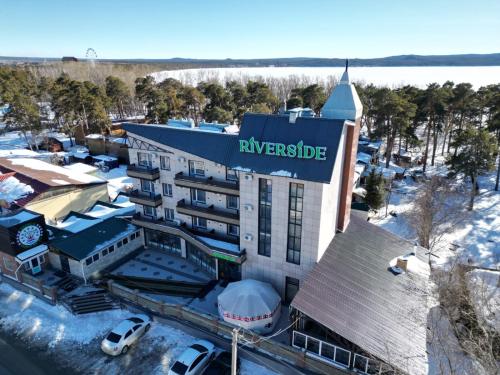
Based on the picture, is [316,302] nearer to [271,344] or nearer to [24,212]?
[271,344]

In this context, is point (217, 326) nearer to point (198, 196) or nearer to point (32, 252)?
point (198, 196)

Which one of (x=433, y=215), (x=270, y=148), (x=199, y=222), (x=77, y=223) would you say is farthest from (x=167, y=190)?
(x=433, y=215)

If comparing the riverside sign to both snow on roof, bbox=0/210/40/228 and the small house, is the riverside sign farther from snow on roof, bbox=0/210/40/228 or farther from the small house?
snow on roof, bbox=0/210/40/228

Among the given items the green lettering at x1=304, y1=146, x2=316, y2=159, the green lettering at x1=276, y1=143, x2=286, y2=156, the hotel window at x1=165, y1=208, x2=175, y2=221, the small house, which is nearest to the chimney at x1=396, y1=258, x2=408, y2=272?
the green lettering at x1=304, y1=146, x2=316, y2=159

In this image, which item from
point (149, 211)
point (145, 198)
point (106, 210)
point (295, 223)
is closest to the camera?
point (295, 223)

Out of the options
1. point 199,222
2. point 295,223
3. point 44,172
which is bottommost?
point 199,222

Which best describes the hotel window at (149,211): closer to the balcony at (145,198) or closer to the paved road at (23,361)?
the balcony at (145,198)
